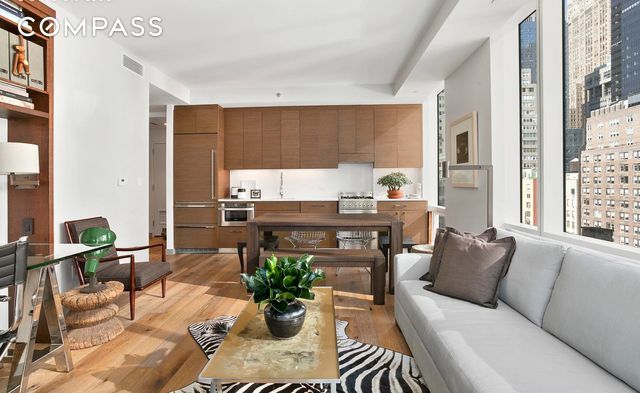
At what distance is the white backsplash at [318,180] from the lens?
21.4 ft

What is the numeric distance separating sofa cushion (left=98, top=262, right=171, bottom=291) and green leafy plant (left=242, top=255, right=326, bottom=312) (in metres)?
1.83

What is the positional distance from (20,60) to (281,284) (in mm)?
2732

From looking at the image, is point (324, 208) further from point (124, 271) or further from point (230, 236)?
point (124, 271)

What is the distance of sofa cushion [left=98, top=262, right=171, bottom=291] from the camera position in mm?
3062

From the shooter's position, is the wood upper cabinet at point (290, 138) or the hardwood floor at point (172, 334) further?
the wood upper cabinet at point (290, 138)

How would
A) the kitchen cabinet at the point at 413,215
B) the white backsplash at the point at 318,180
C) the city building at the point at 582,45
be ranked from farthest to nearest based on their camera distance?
the white backsplash at the point at 318,180, the kitchen cabinet at the point at 413,215, the city building at the point at 582,45

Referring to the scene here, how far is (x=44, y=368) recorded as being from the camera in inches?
89.0

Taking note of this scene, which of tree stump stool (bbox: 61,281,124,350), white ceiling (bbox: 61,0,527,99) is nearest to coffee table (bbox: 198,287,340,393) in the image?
tree stump stool (bbox: 61,281,124,350)

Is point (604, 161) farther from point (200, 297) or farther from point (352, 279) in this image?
point (200, 297)

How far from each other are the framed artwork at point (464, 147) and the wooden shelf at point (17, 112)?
4054 mm

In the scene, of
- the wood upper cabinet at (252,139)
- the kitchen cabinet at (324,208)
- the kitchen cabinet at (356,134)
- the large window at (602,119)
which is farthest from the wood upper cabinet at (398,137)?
the large window at (602,119)

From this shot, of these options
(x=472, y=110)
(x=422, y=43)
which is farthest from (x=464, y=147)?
(x=422, y=43)

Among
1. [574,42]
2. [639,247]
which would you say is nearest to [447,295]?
[639,247]

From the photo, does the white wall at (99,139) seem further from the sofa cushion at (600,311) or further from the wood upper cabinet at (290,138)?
the sofa cushion at (600,311)
